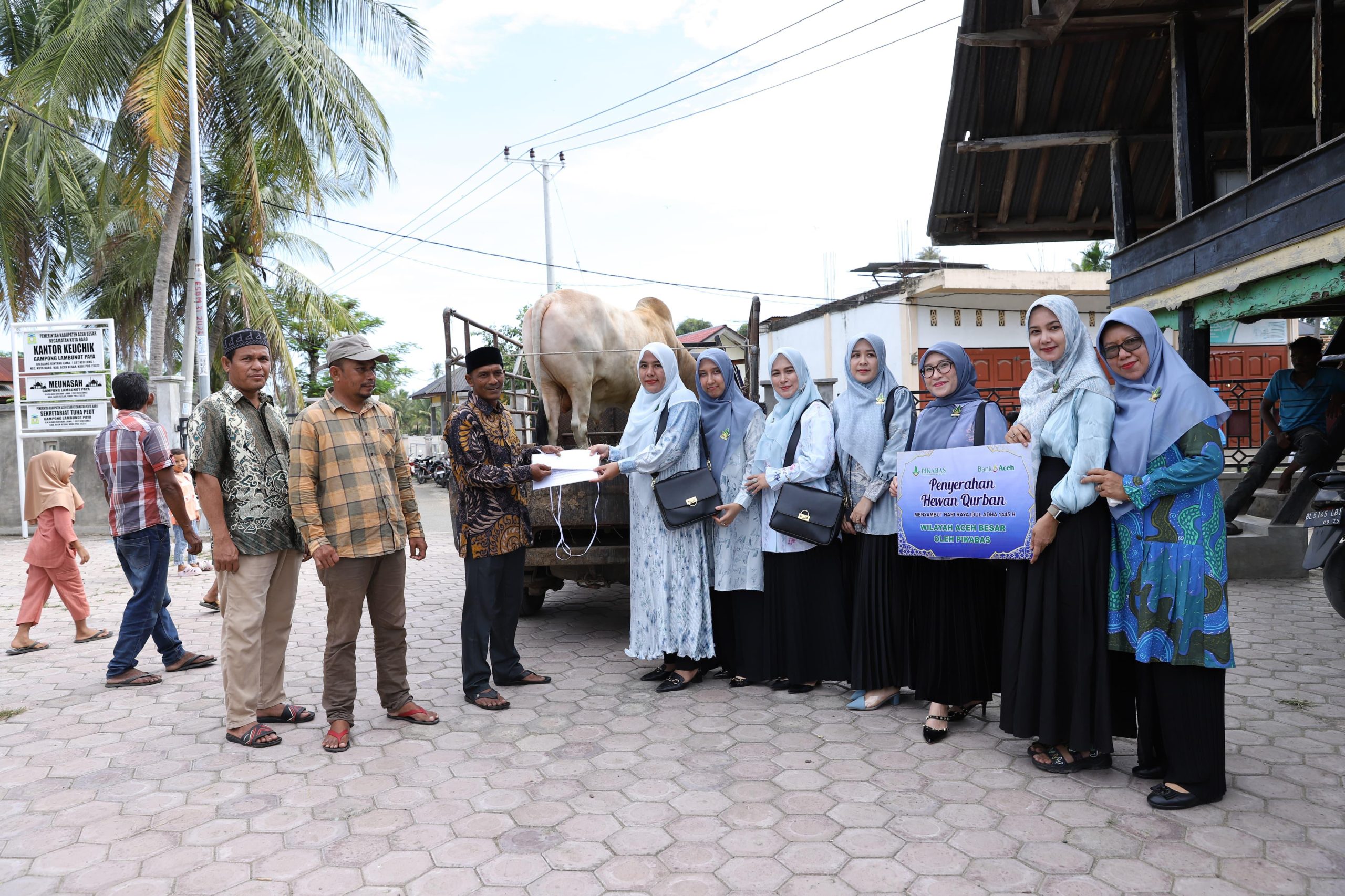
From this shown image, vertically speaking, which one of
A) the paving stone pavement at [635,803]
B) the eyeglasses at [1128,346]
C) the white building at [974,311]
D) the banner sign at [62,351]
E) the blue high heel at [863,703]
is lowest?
the paving stone pavement at [635,803]

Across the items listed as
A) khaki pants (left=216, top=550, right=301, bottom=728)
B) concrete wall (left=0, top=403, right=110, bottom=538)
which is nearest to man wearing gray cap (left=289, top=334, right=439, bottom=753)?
khaki pants (left=216, top=550, right=301, bottom=728)

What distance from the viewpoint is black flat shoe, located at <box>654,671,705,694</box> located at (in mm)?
4320

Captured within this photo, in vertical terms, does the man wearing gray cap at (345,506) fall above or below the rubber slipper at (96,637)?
above

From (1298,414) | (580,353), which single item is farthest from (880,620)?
(1298,414)

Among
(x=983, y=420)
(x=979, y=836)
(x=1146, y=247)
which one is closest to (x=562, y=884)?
(x=979, y=836)

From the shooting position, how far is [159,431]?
4.86 metres

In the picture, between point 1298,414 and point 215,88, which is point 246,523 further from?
point 215,88

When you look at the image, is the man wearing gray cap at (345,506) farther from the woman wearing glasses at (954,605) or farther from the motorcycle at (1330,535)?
the motorcycle at (1330,535)

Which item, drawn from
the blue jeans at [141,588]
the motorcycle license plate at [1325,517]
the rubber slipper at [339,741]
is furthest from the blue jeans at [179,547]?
the motorcycle license plate at [1325,517]

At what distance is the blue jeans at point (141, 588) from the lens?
4.64 metres

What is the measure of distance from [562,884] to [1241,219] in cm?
642

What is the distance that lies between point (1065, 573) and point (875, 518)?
3.08 ft

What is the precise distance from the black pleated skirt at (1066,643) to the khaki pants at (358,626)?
2636 millimetres

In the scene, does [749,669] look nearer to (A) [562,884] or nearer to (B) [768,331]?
(A) [562,884]
